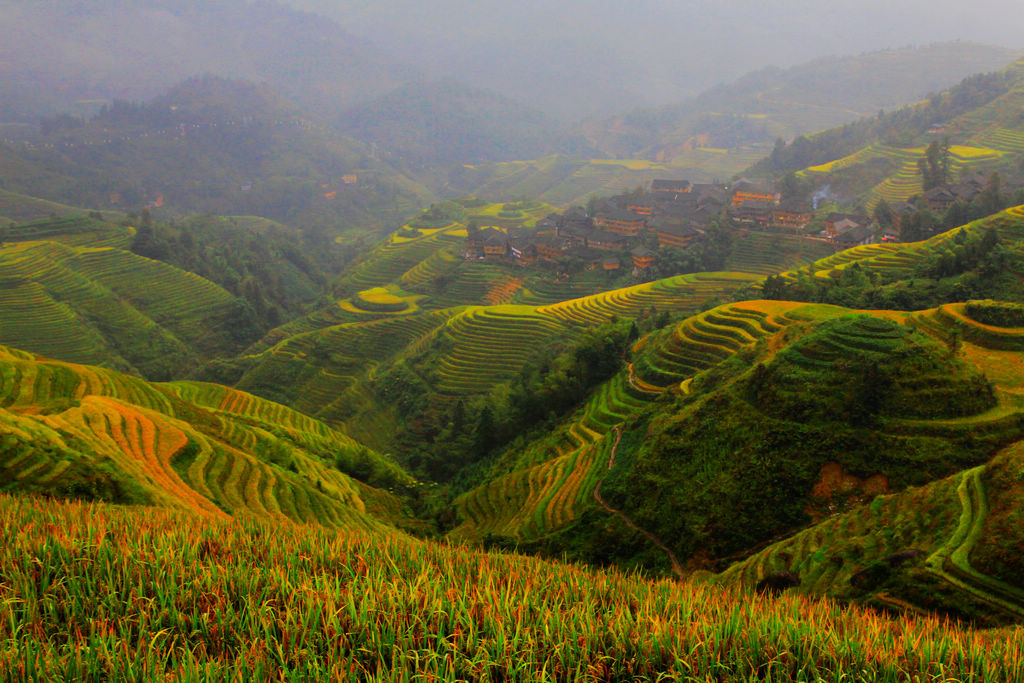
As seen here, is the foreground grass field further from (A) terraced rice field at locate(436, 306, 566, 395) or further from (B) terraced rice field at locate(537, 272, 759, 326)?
(B) terraced rice field at locate(537, 272, 759, 326)

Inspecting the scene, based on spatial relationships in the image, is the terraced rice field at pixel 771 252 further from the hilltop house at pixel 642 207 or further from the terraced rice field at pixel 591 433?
the terraced rice field at pixel 591 433

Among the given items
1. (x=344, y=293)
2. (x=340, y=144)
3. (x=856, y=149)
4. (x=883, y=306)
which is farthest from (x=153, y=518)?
(x=340, y=144)

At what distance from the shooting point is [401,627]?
13.0 feet

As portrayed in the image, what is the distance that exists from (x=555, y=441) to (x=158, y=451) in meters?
14.6

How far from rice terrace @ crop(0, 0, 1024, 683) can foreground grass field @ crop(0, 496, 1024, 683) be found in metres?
0.03

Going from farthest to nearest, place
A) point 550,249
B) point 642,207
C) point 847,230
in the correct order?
Answer: 1. point 642,207
2. point 550,249
3. point 847,230

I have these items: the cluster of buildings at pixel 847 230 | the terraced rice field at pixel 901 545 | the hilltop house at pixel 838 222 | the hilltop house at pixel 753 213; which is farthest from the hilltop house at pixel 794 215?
the terraced rice field at pixel 901 545

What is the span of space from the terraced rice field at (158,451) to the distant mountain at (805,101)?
Answer: 139618 mm

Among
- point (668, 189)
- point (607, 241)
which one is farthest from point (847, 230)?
point (668, 189)

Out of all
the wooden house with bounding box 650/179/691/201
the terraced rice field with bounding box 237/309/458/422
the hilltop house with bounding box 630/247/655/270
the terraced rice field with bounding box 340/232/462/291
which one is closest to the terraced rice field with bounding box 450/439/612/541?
the terraced rice field with bounding box 237/309/458/422

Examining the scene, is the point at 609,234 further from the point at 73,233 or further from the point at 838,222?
the point at 73,233

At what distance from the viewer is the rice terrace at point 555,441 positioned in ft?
13.1

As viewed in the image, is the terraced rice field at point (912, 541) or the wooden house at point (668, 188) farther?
the wooden house at point (668, 188)

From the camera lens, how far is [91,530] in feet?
16.8
